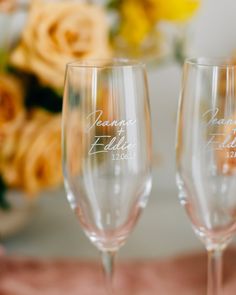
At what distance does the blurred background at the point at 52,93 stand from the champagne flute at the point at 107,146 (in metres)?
0.23

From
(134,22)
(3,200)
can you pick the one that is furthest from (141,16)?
(3,200)

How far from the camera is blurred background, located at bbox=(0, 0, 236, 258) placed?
87cm

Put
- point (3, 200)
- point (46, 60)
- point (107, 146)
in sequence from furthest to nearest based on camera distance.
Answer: point (3, 200) → point (46, 60) → point (107, 146)

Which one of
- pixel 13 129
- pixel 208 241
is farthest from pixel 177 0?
pixel 208 241

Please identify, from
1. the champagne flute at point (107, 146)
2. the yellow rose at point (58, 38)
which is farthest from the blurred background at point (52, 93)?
the champagne flute at point (107, 146)

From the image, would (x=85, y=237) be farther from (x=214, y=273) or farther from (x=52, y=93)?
(x=214, y=273)

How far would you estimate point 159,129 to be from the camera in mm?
1201

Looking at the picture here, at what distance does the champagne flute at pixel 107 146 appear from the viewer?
0.60 meters

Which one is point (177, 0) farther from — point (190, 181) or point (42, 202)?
point (42, 202)

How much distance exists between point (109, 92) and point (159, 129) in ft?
1.99

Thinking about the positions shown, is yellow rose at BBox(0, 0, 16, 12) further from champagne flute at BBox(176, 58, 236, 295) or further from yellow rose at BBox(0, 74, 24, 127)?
champagne flute at BBox(176, 58, 236, 295)

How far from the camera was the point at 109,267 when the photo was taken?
2.18ft

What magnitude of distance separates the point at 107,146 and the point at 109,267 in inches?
5.2

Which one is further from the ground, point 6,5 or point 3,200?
point 6,5
